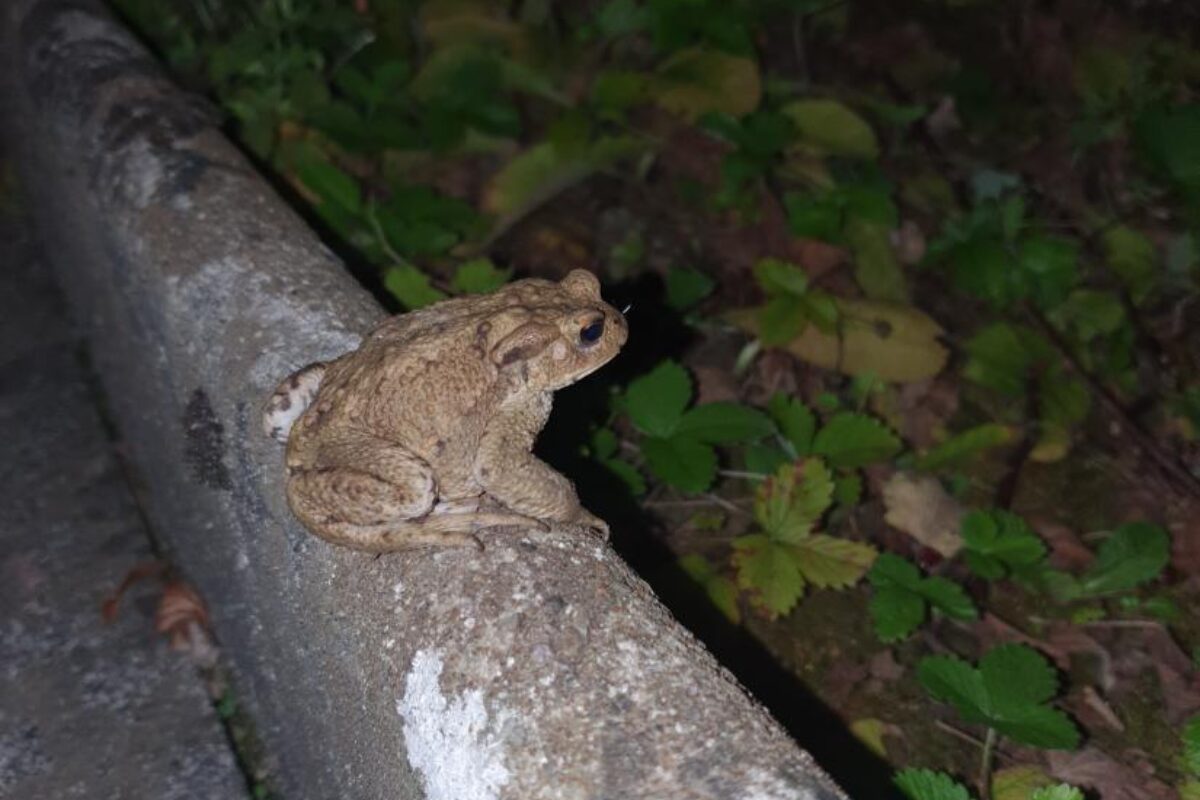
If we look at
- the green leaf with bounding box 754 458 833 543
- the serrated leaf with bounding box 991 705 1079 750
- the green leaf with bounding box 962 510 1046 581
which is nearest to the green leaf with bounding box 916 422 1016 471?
the green leaf with bounding box 962 510 1046 581

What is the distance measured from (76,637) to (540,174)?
7.70 feet

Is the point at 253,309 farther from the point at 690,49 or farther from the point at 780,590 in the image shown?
the point at 690,49

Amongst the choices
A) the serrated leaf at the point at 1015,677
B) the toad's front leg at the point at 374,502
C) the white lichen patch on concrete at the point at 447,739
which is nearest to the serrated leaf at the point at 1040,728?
the serrated leaf at the point at 1015,677

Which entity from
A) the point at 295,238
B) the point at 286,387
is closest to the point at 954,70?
the point at 295,238

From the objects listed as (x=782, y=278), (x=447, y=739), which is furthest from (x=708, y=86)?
(x=447, y=739)

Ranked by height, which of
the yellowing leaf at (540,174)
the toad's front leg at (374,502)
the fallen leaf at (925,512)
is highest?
the toad's front leg at (374,502)

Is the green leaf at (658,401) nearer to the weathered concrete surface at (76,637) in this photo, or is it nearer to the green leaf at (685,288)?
the green leaf at (685,288)

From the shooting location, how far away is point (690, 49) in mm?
4570

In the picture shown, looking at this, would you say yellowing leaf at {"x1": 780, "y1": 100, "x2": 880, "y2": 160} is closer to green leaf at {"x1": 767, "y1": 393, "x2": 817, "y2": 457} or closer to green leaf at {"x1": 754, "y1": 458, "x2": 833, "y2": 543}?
green leaf at {"x1": 767, "y1": 393, "x2": 817, "y2": 457}

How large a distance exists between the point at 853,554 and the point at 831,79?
2918 millimetres

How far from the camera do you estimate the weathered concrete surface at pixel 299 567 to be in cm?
143

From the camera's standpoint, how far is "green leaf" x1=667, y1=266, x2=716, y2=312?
3.92 meters

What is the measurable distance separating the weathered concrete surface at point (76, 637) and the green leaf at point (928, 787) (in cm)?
157

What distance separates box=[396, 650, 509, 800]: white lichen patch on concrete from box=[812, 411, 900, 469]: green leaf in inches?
78.1
